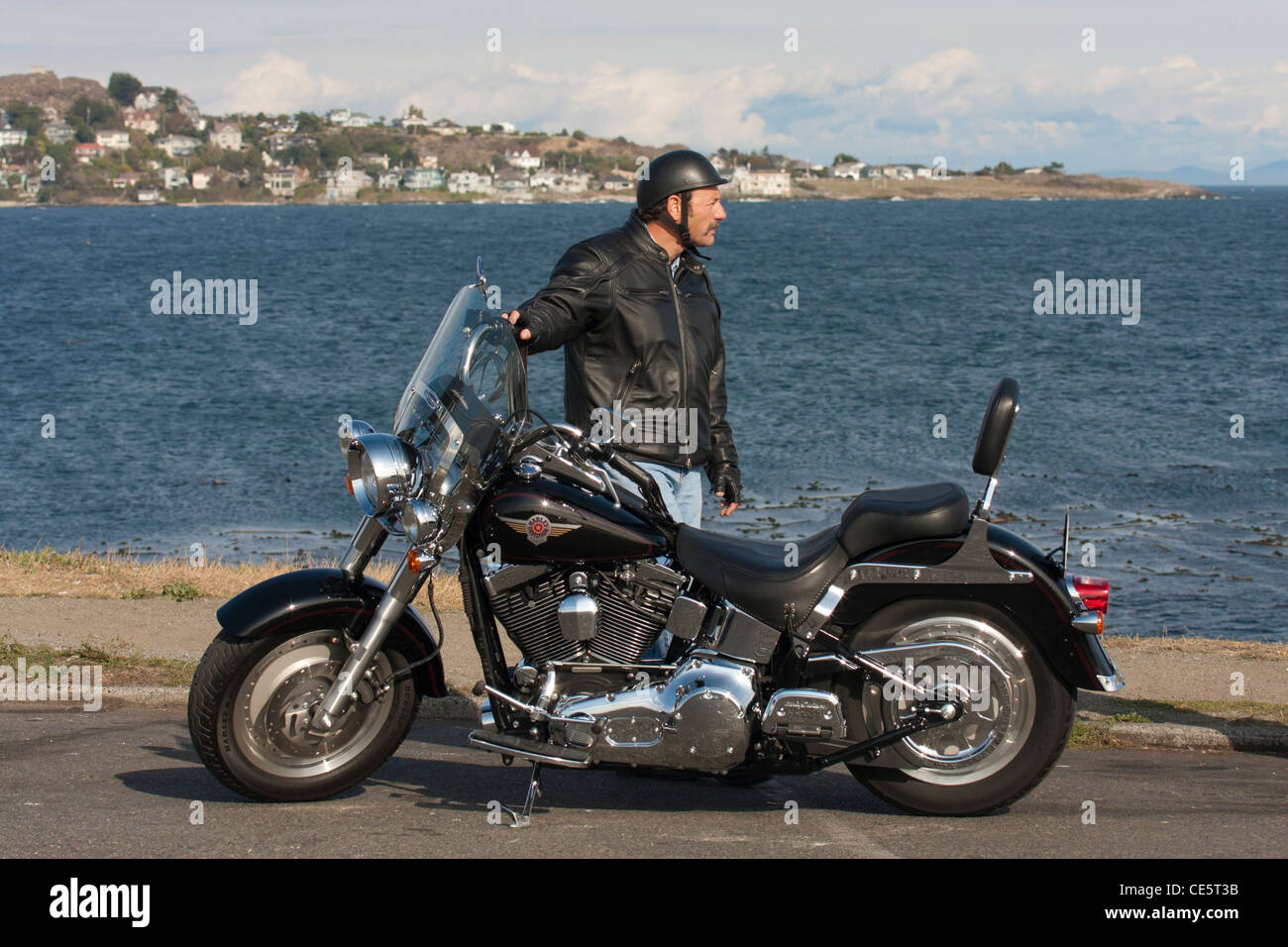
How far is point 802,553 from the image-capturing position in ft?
16.3

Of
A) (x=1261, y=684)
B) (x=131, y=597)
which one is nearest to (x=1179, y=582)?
(x=1261, y=684)

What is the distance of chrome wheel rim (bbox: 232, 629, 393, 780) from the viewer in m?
4.98

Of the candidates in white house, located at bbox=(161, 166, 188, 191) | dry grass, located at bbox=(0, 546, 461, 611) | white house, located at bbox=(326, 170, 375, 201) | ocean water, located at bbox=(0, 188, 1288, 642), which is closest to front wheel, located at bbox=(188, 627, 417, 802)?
dry grass, located at bbox=(0, 546, 461, 611)

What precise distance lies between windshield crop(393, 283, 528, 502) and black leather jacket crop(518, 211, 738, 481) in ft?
1.53

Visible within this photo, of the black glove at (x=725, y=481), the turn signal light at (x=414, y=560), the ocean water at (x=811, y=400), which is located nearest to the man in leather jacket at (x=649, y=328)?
the black glove at (x=725, y=481)

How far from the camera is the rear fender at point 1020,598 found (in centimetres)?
480

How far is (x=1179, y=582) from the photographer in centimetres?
1462

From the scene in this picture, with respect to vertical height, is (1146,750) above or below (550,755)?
below

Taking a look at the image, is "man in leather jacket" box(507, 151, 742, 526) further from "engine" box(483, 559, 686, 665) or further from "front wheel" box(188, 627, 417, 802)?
"front wheel" box(188, 627, 417, 802)

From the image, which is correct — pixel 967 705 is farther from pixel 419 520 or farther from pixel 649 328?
pixel 419 520

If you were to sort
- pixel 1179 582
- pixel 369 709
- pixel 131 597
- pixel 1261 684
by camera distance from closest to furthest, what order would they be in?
1. pixel 369 709
2. pixel 1261 684
3. pixel 131 597
4. pixel 1179 582

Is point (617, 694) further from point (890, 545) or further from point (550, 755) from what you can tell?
point (890, 545)

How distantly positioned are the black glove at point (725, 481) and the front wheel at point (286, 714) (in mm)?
1559

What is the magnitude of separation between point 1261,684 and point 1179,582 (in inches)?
293
